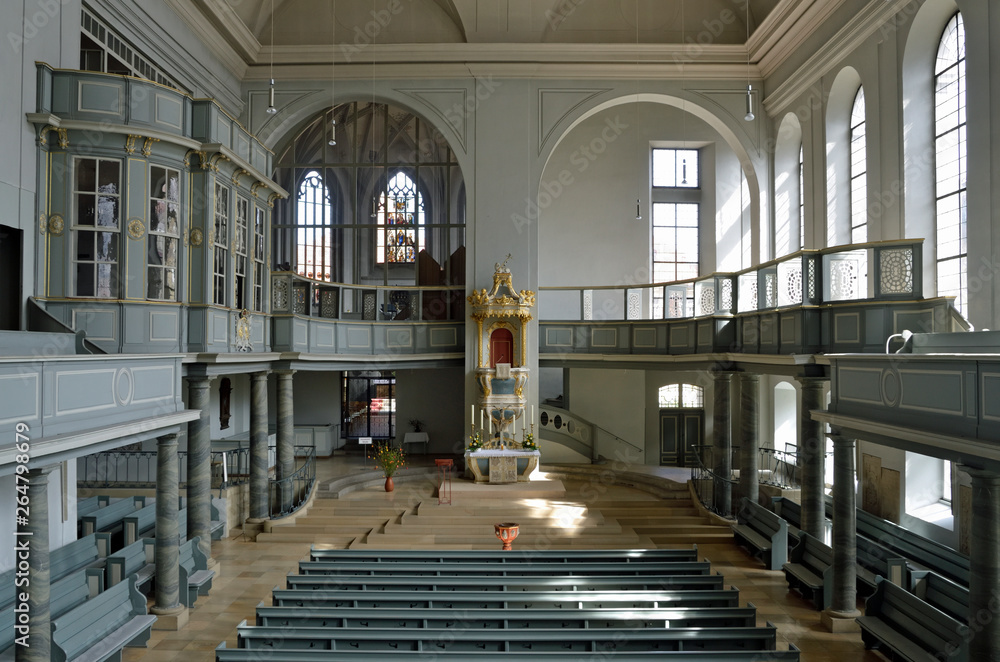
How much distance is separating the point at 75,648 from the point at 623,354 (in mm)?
13957

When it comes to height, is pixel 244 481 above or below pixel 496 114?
below

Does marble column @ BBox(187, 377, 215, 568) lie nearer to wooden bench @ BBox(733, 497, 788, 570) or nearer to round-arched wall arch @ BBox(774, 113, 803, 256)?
wooden bench @ BBox(733, 497, 788, 570)

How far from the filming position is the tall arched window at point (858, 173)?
15.2m

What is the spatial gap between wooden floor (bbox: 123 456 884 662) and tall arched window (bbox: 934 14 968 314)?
246 inches

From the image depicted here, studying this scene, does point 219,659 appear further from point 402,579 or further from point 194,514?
point 194,514

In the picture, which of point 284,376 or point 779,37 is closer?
point 284,376

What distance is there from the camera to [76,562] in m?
10.6

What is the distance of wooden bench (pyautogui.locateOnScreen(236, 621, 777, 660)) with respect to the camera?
26.3ft

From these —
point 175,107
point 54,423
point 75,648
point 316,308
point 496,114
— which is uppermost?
point 496,114

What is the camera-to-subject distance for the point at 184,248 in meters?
11.4

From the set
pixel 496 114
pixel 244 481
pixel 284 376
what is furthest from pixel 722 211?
pixel 244 481

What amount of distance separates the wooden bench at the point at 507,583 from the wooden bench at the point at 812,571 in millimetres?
2077

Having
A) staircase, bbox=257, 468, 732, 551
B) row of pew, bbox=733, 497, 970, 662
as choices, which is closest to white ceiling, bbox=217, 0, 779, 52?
staircase, bbox=257, 468, 732, 551

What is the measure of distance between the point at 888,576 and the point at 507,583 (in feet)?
18.2
